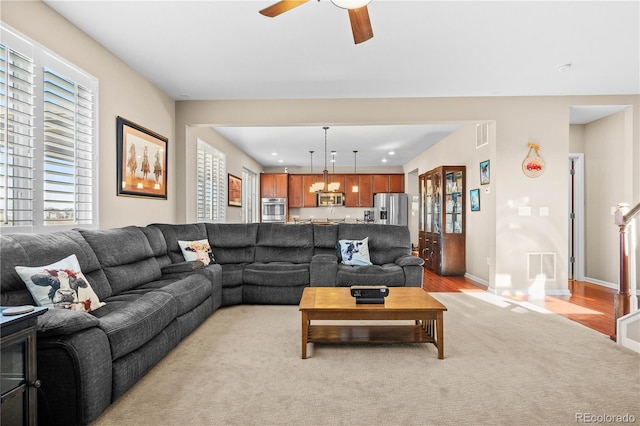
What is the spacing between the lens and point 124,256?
10.5ft

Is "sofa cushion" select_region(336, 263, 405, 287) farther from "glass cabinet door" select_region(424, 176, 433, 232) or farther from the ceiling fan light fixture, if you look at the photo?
"glass cabinet door" select_region(424, 176, 433, 232)

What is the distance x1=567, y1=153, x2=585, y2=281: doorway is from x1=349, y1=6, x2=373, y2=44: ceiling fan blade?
16.9 ft

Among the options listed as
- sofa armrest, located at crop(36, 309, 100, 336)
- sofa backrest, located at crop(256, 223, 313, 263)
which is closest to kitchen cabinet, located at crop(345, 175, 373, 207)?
sofa backrest, located at crop(256, 223, 313, 263)

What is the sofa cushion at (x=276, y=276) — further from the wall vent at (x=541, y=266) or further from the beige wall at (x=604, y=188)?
the beige wall at (x=604, y=188)

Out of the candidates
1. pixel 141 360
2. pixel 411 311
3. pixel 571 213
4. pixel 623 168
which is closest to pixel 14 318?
pixel 141 360

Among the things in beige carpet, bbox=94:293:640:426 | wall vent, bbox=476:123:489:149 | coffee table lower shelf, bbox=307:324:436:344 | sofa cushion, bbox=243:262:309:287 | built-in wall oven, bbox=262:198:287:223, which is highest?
wall vent, bbox=476:123:489:149

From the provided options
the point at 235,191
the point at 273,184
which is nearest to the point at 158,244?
the point at 235,191

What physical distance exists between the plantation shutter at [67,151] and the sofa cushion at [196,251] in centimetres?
110

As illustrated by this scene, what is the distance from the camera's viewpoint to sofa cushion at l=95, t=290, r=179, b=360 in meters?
2.07

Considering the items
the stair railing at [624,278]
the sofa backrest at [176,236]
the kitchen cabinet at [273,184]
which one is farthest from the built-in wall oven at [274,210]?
the stair railing at [624,278]

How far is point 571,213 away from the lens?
239 inches

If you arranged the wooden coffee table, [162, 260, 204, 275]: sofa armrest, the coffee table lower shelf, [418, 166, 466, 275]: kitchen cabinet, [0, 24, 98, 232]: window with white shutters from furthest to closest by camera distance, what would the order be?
1. [418, 166, 466, 275]: kitchen cabinet
2. [162, 260, 204, 275]: sofa armrest
3. the coffee table lower shelf
4. the wooden coffee table
5. [0, 24, 98, 232]: window with white shutters

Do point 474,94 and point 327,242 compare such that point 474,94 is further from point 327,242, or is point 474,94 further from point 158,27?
point 158,27

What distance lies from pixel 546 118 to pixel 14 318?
5919mm
